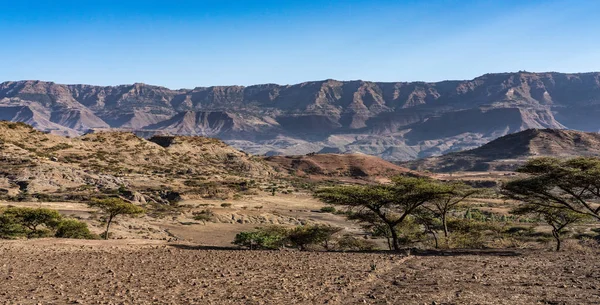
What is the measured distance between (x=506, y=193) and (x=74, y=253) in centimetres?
2841

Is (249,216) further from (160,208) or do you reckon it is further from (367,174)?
(367,174)

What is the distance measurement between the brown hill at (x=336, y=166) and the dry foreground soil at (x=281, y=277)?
401 ft

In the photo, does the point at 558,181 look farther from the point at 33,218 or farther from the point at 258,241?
the point at 33,218

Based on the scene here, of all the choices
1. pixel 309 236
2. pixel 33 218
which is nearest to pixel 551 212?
pixel 309 236

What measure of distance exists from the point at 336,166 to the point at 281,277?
147722mm

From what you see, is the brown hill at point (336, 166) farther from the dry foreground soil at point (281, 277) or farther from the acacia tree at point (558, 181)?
the dry foreground soil at point (281, 277)

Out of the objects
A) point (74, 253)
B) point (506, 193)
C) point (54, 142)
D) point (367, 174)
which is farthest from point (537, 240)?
point (367, 174)

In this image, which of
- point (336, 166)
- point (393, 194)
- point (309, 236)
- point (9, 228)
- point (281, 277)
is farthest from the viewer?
point (336, 166)

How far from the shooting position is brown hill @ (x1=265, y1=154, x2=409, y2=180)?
155m

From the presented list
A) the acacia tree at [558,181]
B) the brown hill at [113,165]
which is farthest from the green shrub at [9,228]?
the acacia tree at [558,181]

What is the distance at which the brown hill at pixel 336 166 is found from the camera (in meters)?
155

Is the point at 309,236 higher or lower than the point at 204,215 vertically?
higher

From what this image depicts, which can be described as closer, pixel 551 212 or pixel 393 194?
pixel 393 194

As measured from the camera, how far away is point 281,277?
18000 mm
